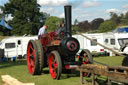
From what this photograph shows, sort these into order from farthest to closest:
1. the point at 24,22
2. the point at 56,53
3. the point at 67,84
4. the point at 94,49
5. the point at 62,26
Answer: the point at 24,22 < the point at 94,49 < the point at 62,26 < the point at 56,53 < the point at 67,84

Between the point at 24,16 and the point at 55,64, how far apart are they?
45482mm

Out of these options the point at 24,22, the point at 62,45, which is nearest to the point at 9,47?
the point at 62,45

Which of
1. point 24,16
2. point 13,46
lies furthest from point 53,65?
point 24,16

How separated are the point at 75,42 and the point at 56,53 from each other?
28.6 inches

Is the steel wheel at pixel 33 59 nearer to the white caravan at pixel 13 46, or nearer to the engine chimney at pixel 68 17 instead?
the engine chimney at pixel 68 17

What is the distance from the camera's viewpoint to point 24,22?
51.0m

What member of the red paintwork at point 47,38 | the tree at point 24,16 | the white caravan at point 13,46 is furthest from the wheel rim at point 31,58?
the tree at point 24,16

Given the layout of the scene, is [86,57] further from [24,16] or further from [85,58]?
[24,16]

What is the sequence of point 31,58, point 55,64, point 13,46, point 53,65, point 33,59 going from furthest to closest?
point 13,46 → point 31,58 → point 33,59 → point 53,65 → point 55,64

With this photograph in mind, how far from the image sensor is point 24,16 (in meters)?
51.8

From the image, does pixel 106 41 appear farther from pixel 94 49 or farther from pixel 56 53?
pixel 56 53

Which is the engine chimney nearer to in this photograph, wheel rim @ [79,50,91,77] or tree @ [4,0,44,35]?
wheel rim @ [79,50,91,77]

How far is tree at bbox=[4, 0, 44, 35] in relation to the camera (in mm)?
50062

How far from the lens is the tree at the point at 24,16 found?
164 feet
